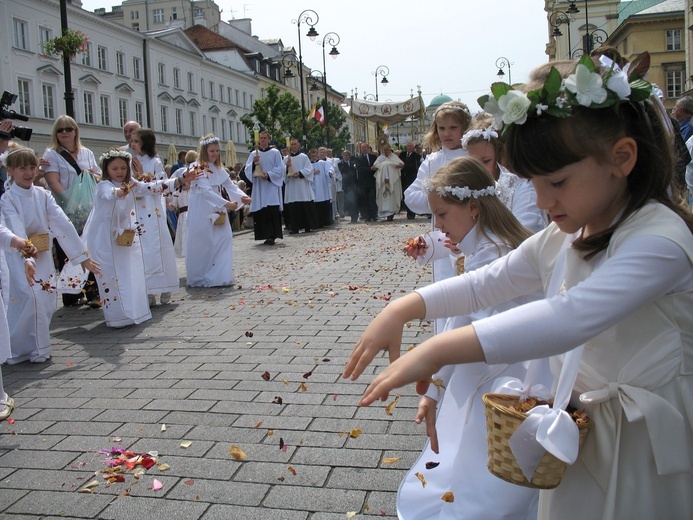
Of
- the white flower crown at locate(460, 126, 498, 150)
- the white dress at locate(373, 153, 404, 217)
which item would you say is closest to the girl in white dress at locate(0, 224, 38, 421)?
the white flower crown at locate(460, 126, 498, 150)

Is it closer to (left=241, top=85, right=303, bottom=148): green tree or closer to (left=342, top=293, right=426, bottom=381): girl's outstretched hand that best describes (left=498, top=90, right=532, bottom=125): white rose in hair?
(left=342, top=293, right=426, bottom=381): girl's outstretched hand

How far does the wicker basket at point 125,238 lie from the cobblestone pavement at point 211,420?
98cm

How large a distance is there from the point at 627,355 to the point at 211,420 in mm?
3542

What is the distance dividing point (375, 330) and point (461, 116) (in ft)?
15.6

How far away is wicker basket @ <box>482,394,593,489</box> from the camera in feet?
6.00

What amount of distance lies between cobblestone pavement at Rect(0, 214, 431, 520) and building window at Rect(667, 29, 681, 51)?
185 ft

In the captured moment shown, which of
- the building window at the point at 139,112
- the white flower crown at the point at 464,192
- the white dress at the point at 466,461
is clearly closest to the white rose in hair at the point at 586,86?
the white dress at the point at 466,461

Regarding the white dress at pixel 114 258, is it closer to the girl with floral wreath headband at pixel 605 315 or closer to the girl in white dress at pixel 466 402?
the girl in white dress at pixel 466 402

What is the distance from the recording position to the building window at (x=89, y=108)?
1951 inches

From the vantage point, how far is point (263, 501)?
3.56 metres

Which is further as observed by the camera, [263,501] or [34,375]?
[34,375]

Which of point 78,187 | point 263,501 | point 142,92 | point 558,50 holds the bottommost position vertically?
point 263,501

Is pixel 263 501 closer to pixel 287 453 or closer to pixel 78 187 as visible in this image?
pixel 287 453

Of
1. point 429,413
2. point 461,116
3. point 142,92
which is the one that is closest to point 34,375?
point 461,116
